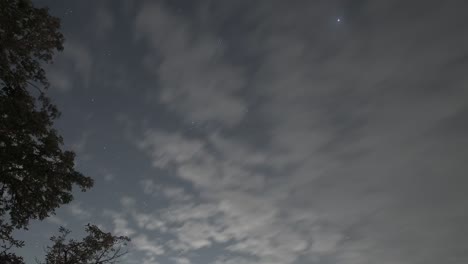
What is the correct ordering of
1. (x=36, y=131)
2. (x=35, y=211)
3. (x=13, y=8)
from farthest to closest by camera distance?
(x=35, y=211), (x=36, y=131), (x=13, y=8)

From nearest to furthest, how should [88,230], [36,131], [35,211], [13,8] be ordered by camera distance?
1. [13,8]
2. [36,131]
3. [35,211]
4. [88,230]

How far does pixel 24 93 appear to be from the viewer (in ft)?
36.2

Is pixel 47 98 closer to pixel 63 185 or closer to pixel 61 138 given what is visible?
pixel 61 138

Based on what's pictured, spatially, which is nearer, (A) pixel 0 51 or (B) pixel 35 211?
(A) pixel 0 51

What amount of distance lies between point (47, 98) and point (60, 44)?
2.07 metres

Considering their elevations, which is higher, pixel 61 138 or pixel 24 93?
pixel 24 93

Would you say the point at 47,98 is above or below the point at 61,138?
above

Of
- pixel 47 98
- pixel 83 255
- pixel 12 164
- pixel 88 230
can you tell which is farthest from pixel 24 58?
pixel 83 255

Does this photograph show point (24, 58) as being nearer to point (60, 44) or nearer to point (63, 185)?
point (60, 44)

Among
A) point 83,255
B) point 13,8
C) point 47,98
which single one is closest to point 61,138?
point 47,98

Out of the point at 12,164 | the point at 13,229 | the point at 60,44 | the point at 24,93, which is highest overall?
the point at 60,44

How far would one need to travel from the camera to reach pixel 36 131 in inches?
427

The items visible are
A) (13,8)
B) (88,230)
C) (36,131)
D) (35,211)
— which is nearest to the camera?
(13,8)

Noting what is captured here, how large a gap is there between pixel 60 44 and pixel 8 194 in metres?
5.61
